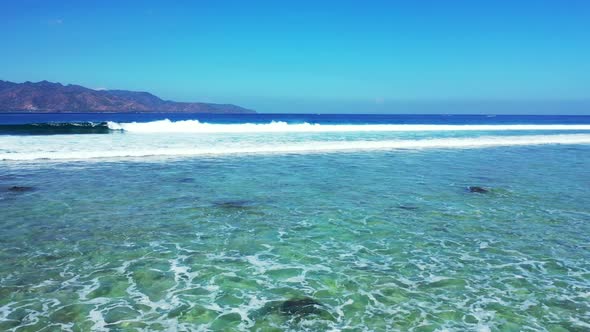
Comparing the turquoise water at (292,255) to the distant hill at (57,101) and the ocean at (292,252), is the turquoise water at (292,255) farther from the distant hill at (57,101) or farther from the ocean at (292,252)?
the distant hill at (57,101)

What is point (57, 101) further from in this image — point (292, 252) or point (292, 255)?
point (292, 255)

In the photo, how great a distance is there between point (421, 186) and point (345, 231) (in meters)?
5.65

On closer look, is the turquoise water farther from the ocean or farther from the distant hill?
the distant hill

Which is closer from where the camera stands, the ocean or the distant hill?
the ocean

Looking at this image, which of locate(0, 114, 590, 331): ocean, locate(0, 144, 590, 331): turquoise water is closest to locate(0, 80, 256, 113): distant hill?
locate(0, 114, 590, 331): ocean

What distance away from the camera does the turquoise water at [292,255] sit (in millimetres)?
5039

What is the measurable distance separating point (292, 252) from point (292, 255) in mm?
142

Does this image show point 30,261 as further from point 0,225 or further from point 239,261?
point 239,261

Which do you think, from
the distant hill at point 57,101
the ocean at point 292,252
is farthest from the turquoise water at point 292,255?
the distant hill at point 57,101

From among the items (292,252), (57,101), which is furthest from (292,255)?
(57,101)

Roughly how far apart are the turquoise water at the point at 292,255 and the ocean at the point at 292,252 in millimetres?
28

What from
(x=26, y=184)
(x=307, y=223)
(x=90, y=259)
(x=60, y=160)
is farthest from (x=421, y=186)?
(x=60, y=160)

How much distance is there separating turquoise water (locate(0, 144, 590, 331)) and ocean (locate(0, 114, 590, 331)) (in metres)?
0.03

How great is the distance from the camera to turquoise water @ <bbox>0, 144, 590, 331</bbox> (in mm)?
5039
